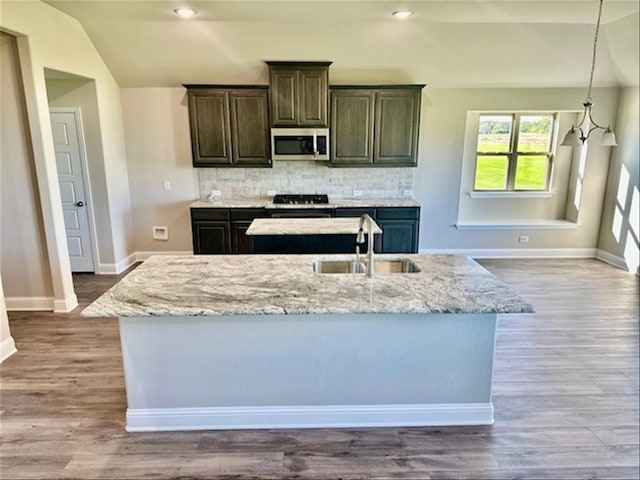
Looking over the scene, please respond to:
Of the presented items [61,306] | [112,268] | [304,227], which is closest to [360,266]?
[304,227]

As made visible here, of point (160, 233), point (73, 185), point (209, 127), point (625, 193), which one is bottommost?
point (160, 233)

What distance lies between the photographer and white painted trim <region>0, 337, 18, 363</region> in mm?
3088

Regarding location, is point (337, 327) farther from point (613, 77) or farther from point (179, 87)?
point (613, 77)

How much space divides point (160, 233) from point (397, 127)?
361 cm

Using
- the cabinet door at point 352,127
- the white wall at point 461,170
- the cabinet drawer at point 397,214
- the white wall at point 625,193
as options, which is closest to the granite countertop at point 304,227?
the cabinet drawer at point 397,214

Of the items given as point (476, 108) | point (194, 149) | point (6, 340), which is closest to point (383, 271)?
point (6, 340)

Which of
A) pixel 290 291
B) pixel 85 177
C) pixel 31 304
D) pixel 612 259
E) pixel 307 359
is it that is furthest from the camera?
pixel 612 259

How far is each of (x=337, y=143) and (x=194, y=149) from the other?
1.87m

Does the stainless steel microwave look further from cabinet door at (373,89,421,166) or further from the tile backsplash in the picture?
cabinet door at (373,89,421,166)

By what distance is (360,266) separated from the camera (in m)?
2.65

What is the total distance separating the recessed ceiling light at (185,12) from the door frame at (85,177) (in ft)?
5.98

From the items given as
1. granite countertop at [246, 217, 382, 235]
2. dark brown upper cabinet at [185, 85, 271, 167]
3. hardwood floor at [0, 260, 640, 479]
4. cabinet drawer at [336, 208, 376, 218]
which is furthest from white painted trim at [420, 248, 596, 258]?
dark brown upper cabinet at [185, 85, 271, 167]

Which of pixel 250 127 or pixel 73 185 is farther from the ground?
pixel 250 127

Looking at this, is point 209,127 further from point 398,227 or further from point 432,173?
point 432,173
